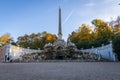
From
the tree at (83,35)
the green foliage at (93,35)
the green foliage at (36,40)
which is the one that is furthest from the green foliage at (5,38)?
the tree at (83,35)

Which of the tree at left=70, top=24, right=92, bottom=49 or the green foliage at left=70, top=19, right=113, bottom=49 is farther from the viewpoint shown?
the tree at left=70, top=24, right=92, bottom=49

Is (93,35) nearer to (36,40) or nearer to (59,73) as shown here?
(36,40)

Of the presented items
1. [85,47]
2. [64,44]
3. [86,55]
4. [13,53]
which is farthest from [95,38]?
[13,53]

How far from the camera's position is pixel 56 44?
55.9 meters

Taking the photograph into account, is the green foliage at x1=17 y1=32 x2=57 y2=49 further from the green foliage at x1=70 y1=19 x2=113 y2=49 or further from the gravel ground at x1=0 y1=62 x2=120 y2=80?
A: the gravel ground at x1=0 y1=62 x2=120 y2=80

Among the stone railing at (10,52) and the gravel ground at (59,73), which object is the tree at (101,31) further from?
the gravel ground at (59,73)

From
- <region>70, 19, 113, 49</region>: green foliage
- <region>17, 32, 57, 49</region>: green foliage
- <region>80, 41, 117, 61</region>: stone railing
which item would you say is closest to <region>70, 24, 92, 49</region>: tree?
<region>70, 19, 113, 49</region>: green foliage

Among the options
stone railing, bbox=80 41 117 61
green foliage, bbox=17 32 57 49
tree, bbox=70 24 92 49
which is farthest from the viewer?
green foliage, bbox=17 32 57 49

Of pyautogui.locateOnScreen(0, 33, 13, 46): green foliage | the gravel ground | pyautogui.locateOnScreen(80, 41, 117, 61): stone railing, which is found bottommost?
the gravel ground

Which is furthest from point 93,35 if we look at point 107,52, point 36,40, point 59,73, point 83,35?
point 59,73

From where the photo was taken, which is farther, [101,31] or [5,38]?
[5,38]

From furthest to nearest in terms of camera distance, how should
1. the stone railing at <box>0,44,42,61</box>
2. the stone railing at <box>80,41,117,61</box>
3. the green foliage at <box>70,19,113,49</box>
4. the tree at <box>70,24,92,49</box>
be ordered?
the tree at <box>70,24,92,49</box> → the green foliage at <box>70,19,113,49</box> → the stone railing at <box>0,44,42,61</box> → the stone railing at <box>80,41,117,61</box>

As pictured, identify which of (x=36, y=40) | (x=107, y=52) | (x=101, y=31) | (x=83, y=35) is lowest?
(x=107, y=52)

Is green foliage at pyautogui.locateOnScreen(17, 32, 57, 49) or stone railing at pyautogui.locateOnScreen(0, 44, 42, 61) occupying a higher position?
green foliage at pyautogui.locateOnScreen(17, 32, 57, 49)
